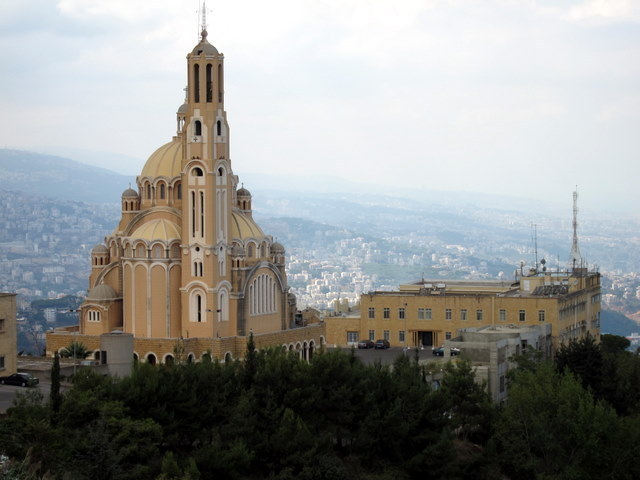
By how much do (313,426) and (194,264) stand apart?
2164cm

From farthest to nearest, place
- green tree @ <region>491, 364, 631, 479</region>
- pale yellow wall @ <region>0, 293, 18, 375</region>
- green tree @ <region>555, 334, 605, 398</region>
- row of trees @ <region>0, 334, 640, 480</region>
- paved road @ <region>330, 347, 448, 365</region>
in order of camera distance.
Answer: paved road @ <region>330, 347, 448, 365</region> < green tree @ <region>555, 334, 605, 398</region> < pale yellow wall @ <region>0, 293, 18, 375</region> < green tree @ <region>491, 364, 631, 479</region> < row of trees @ <region>0, 334, 640, 480</region>

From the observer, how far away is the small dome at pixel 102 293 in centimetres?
6750

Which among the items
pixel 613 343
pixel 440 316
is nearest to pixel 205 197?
pixel 440 316

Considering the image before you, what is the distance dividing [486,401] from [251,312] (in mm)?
19246

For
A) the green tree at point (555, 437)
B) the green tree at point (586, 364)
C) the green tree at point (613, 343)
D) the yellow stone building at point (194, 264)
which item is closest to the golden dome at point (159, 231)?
the yellow stone building at point (194, 264)

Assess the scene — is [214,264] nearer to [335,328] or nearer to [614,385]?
[335,328]

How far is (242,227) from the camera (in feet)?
224

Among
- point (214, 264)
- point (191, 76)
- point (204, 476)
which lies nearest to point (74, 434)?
point (204, 476)

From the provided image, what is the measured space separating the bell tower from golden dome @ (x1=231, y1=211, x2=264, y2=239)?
3.36 ft

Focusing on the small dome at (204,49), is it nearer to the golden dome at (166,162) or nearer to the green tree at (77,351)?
the golden dome at (166,162)

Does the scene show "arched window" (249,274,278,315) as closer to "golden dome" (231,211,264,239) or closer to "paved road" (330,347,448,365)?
"golden dome" (231,211,264,239)

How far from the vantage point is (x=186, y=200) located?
66562 mm

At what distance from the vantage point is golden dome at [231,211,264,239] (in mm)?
67750

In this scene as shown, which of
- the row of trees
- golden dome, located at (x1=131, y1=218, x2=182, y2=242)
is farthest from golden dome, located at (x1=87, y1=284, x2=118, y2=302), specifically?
the row of trees
